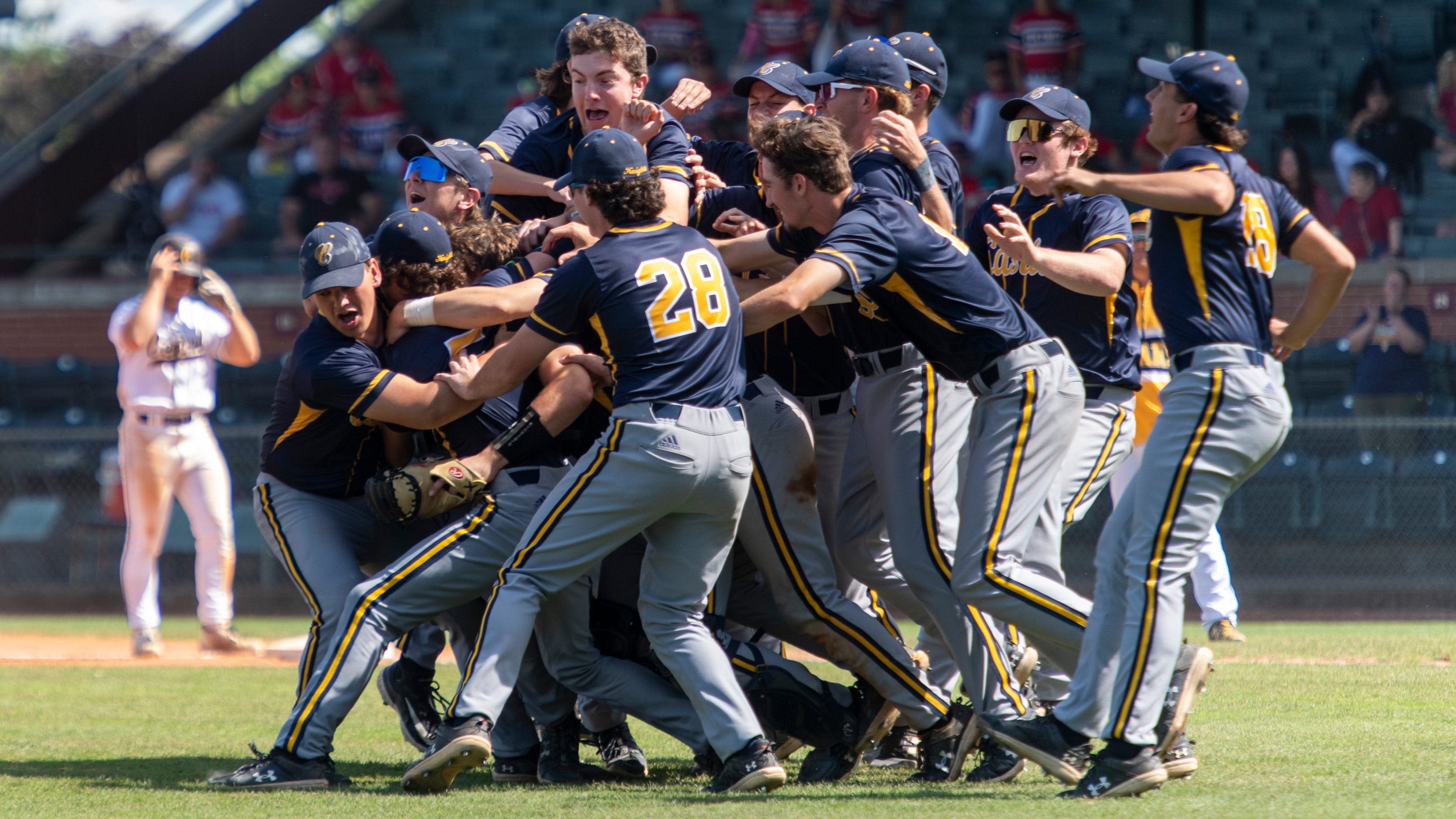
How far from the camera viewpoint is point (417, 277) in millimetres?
5023

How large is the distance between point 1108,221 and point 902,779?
7.09ft

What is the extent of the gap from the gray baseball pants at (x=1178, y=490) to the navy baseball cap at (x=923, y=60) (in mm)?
1737

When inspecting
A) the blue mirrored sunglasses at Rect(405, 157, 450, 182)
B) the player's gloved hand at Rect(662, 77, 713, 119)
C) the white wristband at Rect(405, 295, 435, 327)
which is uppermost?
the player's gloved hand at Rect(662, 77, 713, 119)

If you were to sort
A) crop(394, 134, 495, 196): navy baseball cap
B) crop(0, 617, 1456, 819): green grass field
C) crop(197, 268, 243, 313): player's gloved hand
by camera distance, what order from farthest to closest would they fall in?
crop(197, 268, 243, 313): player's gloved hand < crop(394, 134, 495, 196): navy baseball cap < crop(0, 617, 1456, 819): green grass field

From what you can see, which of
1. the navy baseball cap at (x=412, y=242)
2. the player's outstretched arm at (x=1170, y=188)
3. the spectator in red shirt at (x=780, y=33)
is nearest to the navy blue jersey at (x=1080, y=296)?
the player's outstretched arm at (x=1170, y=188)

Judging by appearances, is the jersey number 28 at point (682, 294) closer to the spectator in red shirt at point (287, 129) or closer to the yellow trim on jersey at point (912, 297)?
the yellow trim on jersey at point (912, 297)

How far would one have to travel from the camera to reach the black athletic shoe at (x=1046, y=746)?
4.15 metres

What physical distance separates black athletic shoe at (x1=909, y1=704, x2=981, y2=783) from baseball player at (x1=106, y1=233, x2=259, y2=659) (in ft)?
17.1

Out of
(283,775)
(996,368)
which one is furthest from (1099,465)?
(283,775)

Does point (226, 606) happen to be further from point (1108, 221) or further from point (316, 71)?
point (316, 71)

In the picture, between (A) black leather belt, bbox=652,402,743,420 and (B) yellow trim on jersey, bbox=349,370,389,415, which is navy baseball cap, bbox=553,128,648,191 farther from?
(B) yellow trim on jersey, bbox=349,370,389,415

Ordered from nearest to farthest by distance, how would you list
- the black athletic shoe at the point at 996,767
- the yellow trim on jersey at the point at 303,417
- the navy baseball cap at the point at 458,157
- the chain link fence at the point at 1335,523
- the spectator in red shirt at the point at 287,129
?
the black athletic shoe at the point at 996,767 < the yellow trim on jersey at the point at 303,417 < the navy baseball cap at the point at 458,157 < the chain link fence at the point at 1335,523 < the spectator in red shirt at the point at 287,129

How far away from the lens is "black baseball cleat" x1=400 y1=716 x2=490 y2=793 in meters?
4.28

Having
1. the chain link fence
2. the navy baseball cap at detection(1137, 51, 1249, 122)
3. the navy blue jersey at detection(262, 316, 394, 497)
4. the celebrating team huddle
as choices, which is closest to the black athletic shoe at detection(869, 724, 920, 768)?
the celebrating team huddle
